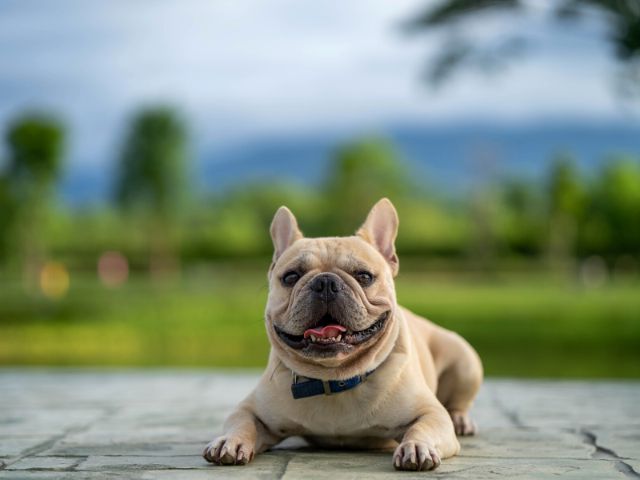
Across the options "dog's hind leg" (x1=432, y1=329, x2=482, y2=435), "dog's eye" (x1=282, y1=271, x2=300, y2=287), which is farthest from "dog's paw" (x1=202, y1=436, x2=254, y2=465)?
"dog's hind leg" (x1=432, y1=329, x2=482, y2=435)

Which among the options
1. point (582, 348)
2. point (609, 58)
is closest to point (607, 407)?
point (609, 58)

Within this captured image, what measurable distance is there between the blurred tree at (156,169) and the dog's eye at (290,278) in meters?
46.0

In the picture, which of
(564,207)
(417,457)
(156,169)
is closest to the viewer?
(417,457)

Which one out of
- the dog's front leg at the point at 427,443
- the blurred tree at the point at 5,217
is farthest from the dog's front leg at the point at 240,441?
the blurred tree at the point at 5,217

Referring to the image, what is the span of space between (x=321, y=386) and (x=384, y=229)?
0.77m

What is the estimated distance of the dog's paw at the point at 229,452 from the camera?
3664 mm

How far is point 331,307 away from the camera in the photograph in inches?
140

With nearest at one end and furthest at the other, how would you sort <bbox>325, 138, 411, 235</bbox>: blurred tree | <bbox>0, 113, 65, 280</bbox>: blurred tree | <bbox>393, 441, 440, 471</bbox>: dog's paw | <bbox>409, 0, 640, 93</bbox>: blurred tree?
<bbox>393, 441, 440, 471</bbox>: dog's paw < <bbox>409, 0, 640, 93</bbox>: blurred tree < <bbox>0, 113, 65, 280</bbox>: blurred tree < <bbox>325, 138, 411, 235</bbox>: blurred tree

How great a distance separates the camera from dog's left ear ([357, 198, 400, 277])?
13.3 feet

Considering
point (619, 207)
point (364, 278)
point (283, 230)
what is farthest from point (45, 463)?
point (619, 207)

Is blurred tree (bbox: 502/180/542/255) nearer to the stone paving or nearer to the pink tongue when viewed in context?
the stone paving

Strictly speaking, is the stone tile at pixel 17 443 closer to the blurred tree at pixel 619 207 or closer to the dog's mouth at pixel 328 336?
the dog's mouth at pixel 328 336

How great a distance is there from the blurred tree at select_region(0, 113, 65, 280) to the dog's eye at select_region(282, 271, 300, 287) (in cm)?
3839

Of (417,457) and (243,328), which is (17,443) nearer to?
(417,457)
